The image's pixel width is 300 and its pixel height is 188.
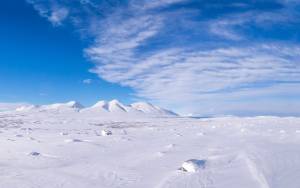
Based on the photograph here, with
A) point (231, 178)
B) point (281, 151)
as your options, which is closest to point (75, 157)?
point (231, 178)

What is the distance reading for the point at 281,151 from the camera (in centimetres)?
3083

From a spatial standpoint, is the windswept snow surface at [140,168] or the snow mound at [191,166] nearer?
the windswept snow surface at [140,168]

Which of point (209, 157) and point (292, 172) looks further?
point (209, 157)

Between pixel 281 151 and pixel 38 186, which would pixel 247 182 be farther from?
pixel 281 151

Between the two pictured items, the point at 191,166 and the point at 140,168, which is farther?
the point at 140,168

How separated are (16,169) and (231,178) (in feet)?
39.6

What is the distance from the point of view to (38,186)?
17.5m

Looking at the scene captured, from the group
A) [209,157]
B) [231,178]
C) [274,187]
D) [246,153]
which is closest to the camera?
[274,187]

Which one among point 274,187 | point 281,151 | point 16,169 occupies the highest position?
point 281,151

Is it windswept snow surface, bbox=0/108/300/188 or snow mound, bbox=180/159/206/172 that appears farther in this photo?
snow mound, bbox=180/159/206/172

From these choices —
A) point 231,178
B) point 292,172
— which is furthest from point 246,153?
point 231,178

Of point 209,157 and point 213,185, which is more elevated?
point 209,157

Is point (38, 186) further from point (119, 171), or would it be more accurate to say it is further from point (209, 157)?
point (209, 157)

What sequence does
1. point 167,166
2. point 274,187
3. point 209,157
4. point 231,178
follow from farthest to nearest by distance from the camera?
point 209,157 < point 167,166 < point 231,178 < point 274,187
